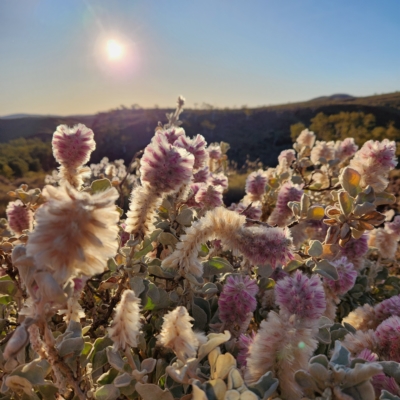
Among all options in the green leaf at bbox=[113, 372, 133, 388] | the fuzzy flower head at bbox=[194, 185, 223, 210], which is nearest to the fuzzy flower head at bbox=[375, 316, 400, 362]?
the green leaf at bbox=[113, 372, 133, 388]

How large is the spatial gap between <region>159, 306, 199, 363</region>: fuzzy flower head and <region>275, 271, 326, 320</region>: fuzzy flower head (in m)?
0.17

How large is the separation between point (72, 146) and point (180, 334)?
2.01 feet

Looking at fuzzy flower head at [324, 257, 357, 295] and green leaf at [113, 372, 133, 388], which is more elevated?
green leaf at [113, 372, 133, 388]

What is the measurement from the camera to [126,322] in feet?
1.84

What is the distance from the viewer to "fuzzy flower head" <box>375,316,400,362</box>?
0.73m

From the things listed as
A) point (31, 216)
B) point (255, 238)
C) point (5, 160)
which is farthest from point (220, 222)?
point (5, 160)

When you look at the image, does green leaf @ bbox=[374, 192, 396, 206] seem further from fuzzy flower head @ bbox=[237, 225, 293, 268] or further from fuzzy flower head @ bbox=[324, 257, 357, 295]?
fuzzy flower head @ bbox=[237, 225, 293, 268]

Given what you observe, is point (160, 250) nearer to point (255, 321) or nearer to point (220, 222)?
point (255, 321)

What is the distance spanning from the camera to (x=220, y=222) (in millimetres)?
709

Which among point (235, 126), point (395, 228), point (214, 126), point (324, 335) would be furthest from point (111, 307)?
point (235, 126)

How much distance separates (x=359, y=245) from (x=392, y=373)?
2.61 feet

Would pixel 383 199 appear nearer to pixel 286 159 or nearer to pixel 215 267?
pixel 215 267

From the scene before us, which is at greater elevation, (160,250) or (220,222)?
Answer: (220,222)

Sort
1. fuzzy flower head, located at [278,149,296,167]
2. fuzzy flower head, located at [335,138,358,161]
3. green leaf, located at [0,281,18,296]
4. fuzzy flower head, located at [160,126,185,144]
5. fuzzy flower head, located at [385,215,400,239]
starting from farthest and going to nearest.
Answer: fuzzy flower head, located at [335,138,358,161] → fuzzy flower head, located at [278,149,296,167] → fuzzy flower head, located at [385,215,400,239] → fuzzy flower head, located at [160,126,185,144] → green leaf, located at [0,281,18,296]
